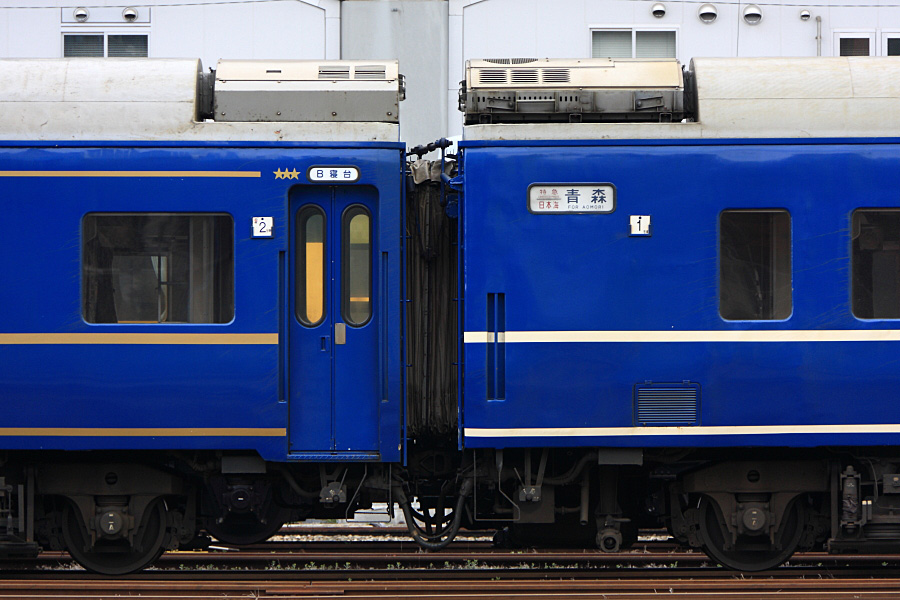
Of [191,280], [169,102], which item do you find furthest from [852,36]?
[191,280]

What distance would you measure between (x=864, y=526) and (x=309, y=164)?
508 centimetres

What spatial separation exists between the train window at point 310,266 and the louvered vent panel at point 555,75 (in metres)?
2.01

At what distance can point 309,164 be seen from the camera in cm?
683

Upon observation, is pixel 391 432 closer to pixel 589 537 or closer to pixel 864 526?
pixel 589 537

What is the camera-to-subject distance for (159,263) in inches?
271

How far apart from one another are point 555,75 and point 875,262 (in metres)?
2.78

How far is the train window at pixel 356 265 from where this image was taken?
695 cm

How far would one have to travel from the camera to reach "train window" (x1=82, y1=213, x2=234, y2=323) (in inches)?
269

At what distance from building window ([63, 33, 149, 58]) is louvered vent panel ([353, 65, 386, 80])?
7.30 m

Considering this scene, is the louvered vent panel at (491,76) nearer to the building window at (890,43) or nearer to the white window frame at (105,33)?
the white window frame at (105,33)

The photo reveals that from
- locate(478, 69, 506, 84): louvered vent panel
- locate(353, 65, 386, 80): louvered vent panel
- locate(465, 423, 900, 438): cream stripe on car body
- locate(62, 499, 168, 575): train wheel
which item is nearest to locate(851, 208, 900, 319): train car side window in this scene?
locate(465, 423, 900, 438): cream stripe on car body

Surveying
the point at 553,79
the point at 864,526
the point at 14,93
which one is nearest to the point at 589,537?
the point at 864,526

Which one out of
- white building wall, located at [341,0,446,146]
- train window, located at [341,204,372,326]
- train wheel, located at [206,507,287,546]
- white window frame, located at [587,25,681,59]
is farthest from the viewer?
white window frame, located at [587,25,681,59]

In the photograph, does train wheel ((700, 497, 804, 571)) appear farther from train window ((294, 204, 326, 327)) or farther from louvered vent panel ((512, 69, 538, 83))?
louvered vent panel ((512, 69, 538, 83))
